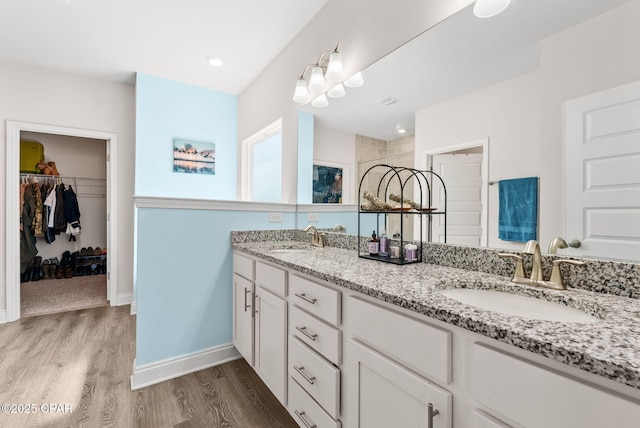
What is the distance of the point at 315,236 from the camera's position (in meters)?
2.27

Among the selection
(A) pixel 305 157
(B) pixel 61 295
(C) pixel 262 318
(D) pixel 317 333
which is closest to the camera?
(D) pixel 317 333

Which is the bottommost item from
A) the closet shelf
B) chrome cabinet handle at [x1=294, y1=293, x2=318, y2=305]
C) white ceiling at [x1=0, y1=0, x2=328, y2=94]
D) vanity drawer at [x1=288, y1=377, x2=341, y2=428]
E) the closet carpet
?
the closet carpet

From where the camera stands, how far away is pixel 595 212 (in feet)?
3.01

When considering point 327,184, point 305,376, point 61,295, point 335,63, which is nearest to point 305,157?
point 327,184

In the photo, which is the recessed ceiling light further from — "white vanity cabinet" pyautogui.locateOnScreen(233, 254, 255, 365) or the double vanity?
the double vanity

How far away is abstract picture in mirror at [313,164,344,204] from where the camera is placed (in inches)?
82.0

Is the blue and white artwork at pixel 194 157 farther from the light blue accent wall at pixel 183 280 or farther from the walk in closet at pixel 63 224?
the walk in closet at pixel 63 224

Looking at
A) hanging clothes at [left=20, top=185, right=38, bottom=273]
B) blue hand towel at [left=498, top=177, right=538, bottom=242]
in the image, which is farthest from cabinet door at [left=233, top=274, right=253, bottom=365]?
hanging clothes at [left=20, top=185, right=38, bottom=273]

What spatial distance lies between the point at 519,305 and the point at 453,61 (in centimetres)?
106

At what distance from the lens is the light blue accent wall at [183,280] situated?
1934mm

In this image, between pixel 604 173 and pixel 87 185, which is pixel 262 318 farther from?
pixel 87 185

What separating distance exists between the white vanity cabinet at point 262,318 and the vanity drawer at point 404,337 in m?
0.60

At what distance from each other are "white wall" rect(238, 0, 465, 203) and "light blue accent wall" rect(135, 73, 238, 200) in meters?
0.42

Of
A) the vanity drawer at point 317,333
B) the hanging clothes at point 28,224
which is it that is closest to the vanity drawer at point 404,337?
the vanity drawer at point 317,333
